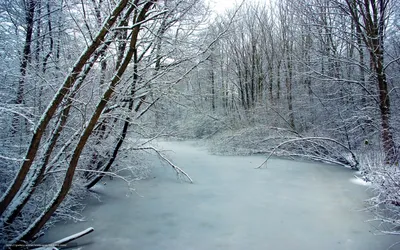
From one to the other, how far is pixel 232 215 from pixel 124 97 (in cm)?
261

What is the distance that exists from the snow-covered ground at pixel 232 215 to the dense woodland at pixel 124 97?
0.43 meters

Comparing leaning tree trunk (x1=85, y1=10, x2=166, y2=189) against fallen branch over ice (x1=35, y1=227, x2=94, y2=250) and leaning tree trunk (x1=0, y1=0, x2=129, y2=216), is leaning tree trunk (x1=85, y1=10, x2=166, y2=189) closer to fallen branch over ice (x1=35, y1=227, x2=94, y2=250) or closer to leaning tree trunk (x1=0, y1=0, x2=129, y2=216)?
fallen branch over ice (x1=35, y1=227, x2=94, y2=250)

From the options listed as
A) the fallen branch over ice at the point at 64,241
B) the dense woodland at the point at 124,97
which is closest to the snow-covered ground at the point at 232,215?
the fallen branch over ice at the point at 64,241

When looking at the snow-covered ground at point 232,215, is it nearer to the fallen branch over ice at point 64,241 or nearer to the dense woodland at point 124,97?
the fallen branch over ice at point 64,241

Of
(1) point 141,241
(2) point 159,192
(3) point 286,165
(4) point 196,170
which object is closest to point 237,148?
(3) point 286,165

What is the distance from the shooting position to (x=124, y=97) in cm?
445

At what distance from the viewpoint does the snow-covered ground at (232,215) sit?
336 cm

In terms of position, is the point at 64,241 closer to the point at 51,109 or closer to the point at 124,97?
the point at 51,109

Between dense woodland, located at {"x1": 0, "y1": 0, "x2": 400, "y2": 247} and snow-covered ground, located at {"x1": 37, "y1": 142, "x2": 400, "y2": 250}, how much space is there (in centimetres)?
43

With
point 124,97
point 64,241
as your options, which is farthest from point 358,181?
point 64,241

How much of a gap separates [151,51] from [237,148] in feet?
23.1

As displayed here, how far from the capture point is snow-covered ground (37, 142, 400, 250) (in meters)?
3.36

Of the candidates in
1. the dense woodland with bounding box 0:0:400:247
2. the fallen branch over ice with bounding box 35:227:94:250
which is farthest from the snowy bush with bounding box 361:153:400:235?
the fallen branch over ice with bounding box 35:227:94:250

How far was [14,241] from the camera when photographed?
9.52ft
